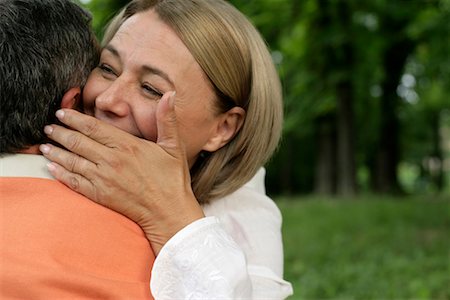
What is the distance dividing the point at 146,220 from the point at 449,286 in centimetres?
549

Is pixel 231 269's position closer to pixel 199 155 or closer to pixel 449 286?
pixel 199 155

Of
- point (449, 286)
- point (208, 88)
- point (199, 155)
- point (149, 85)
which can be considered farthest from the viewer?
point (449, 286)

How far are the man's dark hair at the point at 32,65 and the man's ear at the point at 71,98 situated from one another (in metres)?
0.02

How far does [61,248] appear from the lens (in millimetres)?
1402

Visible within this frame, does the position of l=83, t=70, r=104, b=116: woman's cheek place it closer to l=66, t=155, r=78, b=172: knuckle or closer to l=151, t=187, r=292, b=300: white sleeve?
l=66, t=155, r=78, b=172: knuckle

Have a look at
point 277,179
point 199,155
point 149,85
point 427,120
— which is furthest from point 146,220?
point 277,179

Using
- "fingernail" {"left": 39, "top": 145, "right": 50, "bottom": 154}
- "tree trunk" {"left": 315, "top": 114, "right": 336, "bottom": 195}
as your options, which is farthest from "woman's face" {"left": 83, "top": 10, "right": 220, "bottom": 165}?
"tree trunk" {"left": 315, "top": 114, "right": 336, "bottom": 195}

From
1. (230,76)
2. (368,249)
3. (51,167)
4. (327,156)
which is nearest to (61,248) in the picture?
(51,167)

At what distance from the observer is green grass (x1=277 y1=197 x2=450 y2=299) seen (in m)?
6.39

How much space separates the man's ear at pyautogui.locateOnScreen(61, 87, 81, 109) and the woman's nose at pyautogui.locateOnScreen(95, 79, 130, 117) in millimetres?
55

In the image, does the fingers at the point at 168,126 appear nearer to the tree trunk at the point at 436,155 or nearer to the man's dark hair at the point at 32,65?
the man's dark hair at the point at 32,65

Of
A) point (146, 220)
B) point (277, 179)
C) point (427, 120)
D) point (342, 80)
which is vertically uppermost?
point (146, 220)

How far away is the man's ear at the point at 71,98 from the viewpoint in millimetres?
1630

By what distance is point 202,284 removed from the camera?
1536 mm
